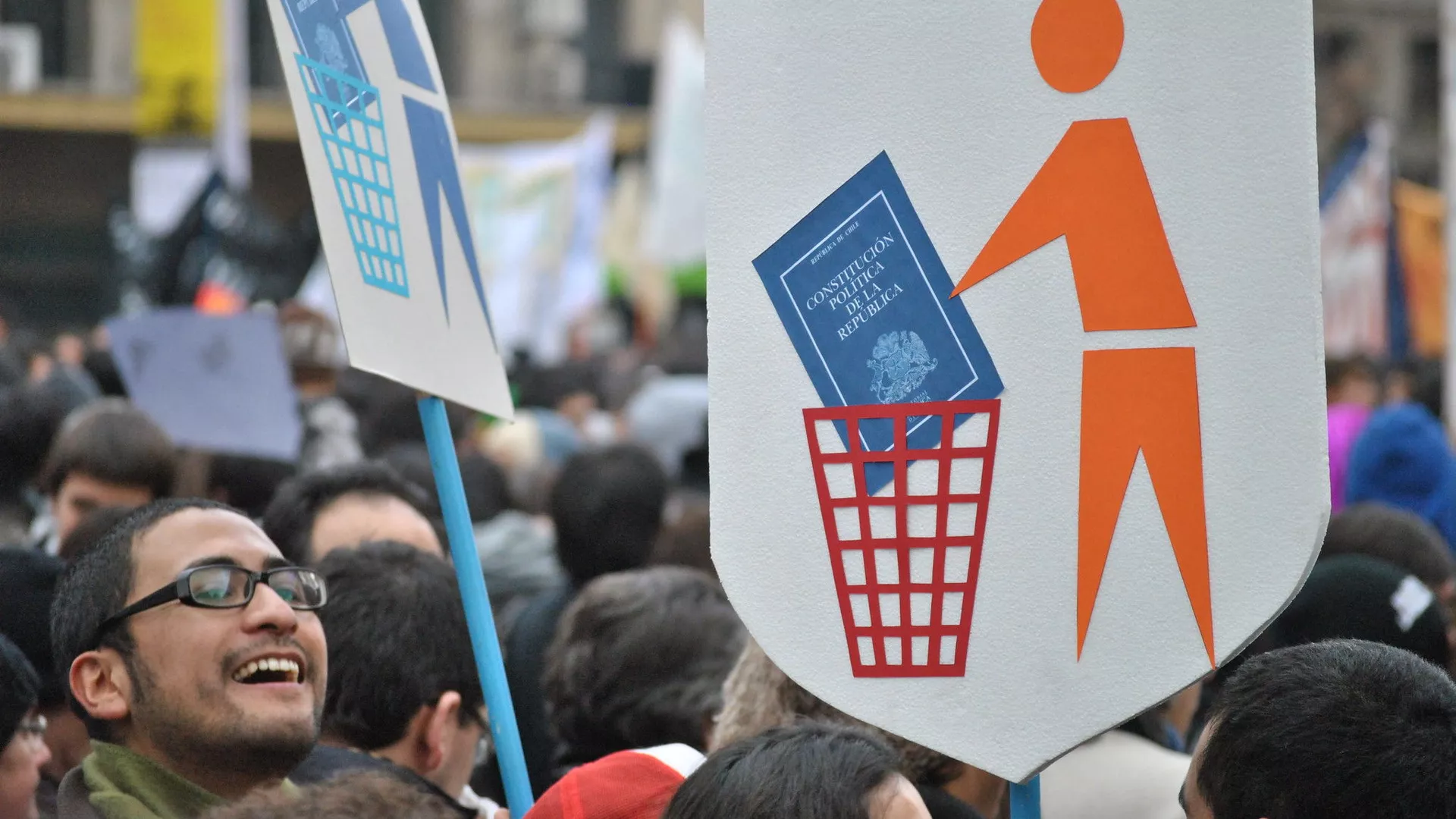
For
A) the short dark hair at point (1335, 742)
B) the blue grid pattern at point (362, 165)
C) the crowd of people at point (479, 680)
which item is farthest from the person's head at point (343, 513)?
the short dark hair at point (1335, 742)

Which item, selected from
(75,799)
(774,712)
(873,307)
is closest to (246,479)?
(75,799)

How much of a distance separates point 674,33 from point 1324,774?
11.7 m

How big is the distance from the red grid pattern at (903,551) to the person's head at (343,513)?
200 cm

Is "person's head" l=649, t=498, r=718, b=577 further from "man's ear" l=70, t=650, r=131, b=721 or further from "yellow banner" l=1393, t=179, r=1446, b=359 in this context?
"yellow banner" l=1393, t=179, r=1446, b=359

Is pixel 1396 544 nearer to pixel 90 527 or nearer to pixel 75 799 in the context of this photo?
pixel 90 527

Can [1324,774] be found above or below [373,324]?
below

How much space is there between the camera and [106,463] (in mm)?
4371

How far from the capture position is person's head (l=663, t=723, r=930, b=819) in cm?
200

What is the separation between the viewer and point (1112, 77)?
1792 mm

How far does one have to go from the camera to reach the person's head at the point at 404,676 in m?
3.02

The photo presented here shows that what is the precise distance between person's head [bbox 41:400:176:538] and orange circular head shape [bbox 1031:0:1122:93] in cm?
314

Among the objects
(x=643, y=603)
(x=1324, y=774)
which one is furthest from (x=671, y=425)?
(x=1324, y=774)

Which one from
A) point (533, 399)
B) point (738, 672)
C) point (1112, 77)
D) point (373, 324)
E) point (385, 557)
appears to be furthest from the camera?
point (533, 399)

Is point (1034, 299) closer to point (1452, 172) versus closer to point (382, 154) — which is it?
point (382, 154)
